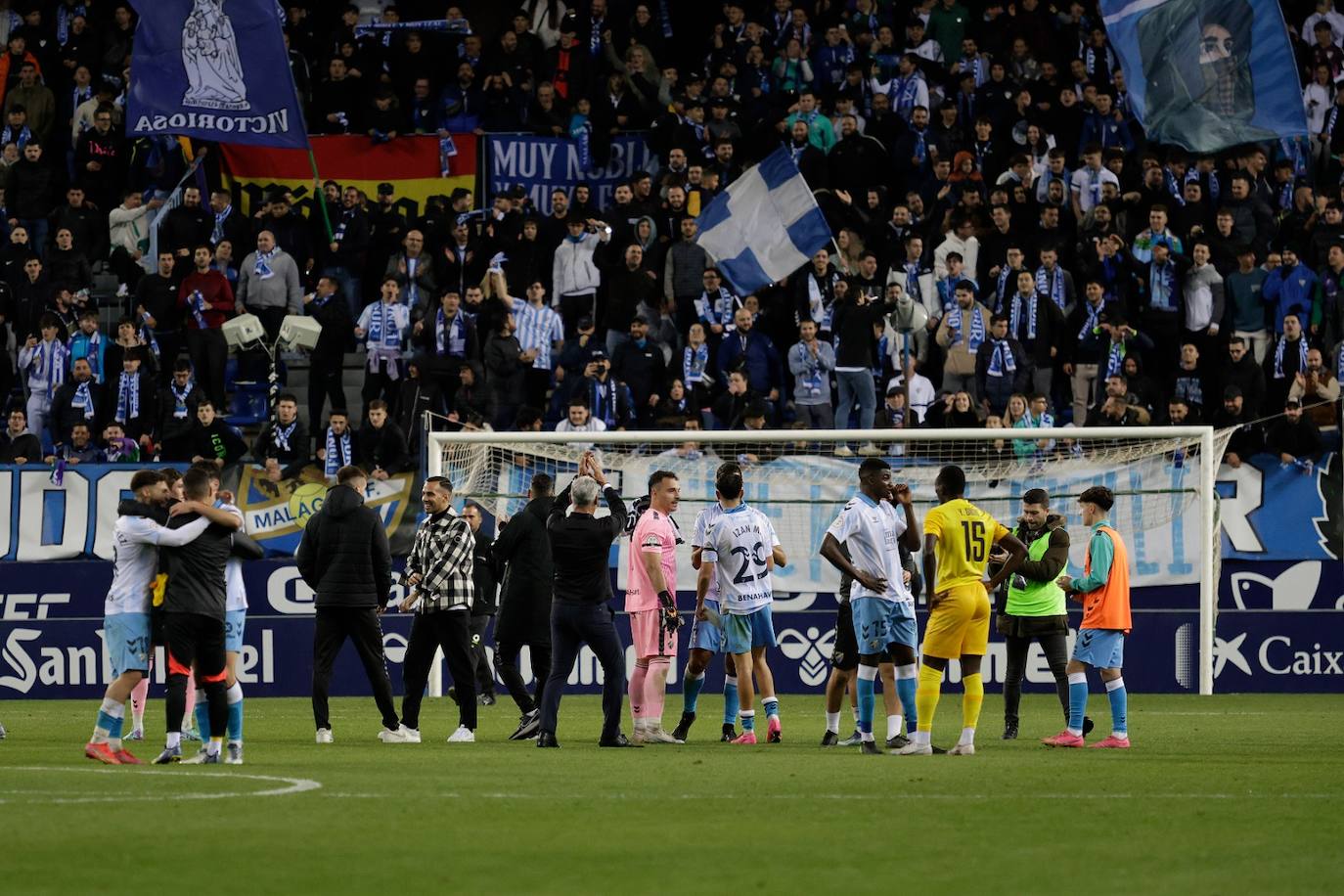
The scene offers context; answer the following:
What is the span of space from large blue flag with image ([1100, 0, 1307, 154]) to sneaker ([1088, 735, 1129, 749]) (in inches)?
501

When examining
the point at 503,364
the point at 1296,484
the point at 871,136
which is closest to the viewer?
the point at 1296,484

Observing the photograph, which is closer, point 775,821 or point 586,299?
point 775,821

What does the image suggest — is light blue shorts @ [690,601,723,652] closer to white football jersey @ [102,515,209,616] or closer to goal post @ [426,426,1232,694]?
white football jersey @ [102,515,209,616]

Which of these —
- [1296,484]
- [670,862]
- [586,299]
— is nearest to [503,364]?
[586,299]

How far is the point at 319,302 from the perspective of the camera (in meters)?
28.2

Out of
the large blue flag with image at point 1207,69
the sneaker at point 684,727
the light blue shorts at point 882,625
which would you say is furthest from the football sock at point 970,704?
the large blue flag with image at point 1207,69

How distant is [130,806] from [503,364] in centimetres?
1651

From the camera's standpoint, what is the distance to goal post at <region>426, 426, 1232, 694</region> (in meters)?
24.8

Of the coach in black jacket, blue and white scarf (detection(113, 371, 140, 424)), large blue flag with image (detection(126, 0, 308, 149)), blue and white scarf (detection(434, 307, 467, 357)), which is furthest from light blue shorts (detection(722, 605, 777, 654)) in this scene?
large blue flag with image (detection(126, 0, 308, 149))

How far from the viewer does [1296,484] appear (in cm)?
2542

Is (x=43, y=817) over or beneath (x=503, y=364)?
beneath

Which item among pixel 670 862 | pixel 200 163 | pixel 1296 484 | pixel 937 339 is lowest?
pixel 670 862

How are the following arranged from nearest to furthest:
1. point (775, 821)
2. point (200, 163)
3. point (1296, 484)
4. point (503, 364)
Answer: point (775, 821), point (1296, 484), point (503, 364), point (200, 163)

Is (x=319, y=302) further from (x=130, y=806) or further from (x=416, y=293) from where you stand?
(x=130, y=806)
